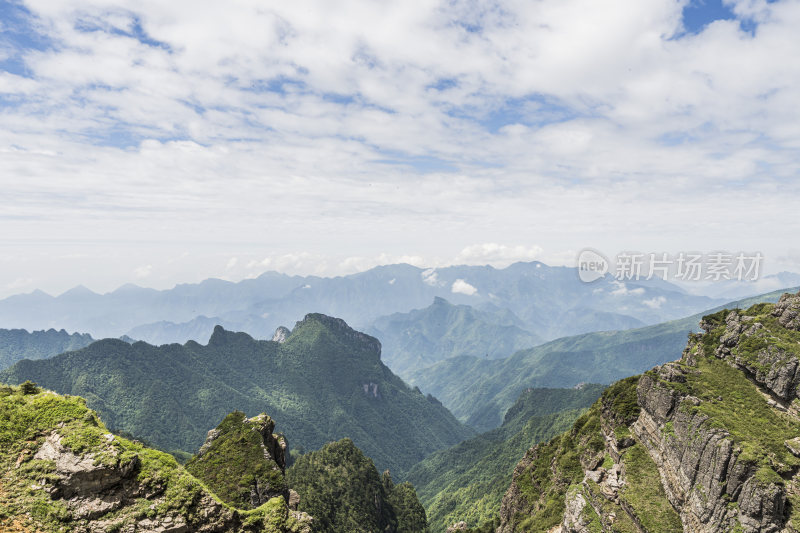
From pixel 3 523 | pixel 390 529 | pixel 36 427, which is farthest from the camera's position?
pixel 390 529

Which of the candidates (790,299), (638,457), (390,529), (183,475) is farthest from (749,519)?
(390,529)

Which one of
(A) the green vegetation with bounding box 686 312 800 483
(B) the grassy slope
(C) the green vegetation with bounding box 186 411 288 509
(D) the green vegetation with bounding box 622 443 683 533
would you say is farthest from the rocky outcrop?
(C) the green vegetation with bounding box 186 411 288 509

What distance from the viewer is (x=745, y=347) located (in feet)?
170

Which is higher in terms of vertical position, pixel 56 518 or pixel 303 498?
pixel 56 518

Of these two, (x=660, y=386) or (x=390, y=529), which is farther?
(x=390, y=529)

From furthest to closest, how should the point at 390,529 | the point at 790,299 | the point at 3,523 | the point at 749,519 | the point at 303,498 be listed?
the point at 390,529 < the point at 303,498 < the point at 790,299 < the point at 749,519 < the point at 3,523

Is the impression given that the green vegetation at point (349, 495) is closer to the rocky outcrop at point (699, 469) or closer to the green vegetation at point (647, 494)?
the green vegetation at point (647, 494)

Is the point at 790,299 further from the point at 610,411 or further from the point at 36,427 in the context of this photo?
the point at 36,427

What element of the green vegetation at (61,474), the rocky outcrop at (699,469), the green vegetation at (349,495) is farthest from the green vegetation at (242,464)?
the rocky outcrop at (699,469)

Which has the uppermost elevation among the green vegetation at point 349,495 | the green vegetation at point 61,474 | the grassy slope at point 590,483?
the green vegetation at point 61,474

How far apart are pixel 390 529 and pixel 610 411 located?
283 ft

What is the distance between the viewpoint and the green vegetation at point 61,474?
49.3 ft

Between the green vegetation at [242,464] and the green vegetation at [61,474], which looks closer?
the green vegetation at [61,474]

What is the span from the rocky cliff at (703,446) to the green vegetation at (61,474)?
47810 millimetres
